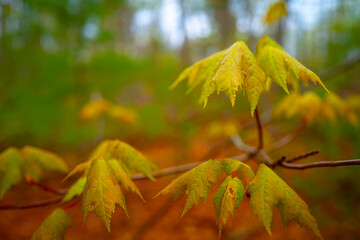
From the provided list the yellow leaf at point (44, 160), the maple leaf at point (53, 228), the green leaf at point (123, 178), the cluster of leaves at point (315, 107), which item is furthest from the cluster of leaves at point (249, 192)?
the cluster of leaves at point (315, 107)

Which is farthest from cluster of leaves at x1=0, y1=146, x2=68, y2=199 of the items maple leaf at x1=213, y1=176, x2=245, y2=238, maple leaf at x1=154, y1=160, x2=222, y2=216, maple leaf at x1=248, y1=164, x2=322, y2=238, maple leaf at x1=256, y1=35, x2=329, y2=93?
maple leaf at x1=256, y1=35, x2=329, y2=93

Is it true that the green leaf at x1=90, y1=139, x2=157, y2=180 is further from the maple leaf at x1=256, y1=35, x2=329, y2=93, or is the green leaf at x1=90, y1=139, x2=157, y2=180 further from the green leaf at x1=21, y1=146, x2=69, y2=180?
the maple leaf at x1=256, y1=35, x2=329, y2=93

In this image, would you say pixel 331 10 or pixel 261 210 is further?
pixel 331 10

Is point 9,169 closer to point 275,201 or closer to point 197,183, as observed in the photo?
point 197,183

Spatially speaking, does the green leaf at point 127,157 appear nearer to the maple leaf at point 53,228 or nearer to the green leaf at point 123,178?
the green leaf at point 123,178

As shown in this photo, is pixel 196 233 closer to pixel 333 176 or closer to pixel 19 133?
pixel 333 176

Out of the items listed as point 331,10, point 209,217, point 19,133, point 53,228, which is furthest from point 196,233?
point 331,10
